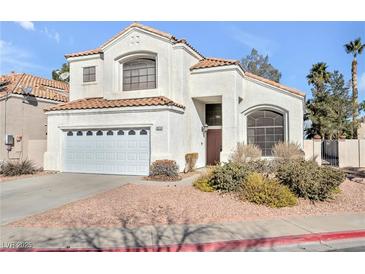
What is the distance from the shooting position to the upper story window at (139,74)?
15891 millimetres

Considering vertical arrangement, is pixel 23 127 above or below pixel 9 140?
above

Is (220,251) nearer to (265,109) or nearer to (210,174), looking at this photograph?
(210,174)

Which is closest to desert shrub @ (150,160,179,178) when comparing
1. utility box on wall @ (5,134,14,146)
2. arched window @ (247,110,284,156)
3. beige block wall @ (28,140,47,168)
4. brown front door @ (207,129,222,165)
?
brown front door @ (207,129,222,165)

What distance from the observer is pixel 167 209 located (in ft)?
25.4

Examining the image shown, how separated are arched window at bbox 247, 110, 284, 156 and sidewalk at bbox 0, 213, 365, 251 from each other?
1034 cm

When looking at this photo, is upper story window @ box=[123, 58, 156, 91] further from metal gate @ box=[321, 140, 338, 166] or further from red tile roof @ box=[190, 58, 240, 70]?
metal gate @ box=[321, 140, 338, 166]

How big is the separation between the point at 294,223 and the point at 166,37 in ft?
38.8

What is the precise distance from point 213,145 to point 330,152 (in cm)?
891

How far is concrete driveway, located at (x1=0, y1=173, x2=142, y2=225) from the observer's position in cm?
816

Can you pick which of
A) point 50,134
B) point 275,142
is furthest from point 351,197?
point 50,134

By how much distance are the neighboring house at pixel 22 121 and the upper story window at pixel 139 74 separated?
6303mm

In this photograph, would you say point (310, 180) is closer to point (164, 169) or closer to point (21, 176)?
point (164, 169)

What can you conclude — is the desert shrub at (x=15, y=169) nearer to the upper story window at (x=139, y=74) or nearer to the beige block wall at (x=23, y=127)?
the beige block wall at (x=23, y=127)

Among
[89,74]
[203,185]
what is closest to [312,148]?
[203,185]
